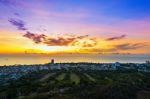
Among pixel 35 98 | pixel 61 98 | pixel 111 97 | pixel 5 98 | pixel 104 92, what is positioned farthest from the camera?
pixel 5 98

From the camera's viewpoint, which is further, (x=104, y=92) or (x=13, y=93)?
(x=13, y=93)

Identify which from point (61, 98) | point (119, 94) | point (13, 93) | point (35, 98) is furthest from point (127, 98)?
point (13, 93)

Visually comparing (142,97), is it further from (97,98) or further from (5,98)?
(5,98)

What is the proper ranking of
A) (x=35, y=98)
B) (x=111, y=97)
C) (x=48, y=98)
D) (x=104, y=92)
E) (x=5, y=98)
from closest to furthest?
(x=111, y=97)
(x=104, y=92)
(x=48, y=98)
(x=35, y=98)
(x=5, y=98)

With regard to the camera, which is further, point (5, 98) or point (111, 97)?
point (5, 98)

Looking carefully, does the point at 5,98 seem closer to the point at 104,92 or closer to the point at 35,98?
the point at 35,98

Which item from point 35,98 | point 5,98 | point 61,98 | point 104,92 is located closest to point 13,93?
point 5,98

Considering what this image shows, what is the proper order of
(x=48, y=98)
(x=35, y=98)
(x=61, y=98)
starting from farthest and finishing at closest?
(x=35, y=98) → (x=48, y=98) → (x=61, y=98)

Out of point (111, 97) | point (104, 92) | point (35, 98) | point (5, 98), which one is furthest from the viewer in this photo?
point (5, 98)
